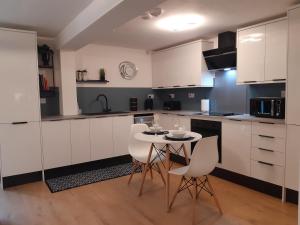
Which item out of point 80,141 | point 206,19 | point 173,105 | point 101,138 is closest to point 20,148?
point 80,141

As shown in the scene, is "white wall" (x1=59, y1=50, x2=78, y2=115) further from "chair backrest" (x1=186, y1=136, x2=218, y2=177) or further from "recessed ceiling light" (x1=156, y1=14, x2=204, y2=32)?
"chair backrest" (x1=186, y1=136, x2=218, y2=177)

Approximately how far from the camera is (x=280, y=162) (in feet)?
8.86

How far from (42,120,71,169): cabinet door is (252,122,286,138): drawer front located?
9.00ft

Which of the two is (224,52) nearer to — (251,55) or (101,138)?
(251,55)

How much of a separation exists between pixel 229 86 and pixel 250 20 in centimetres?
110

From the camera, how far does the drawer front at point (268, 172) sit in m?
2.72

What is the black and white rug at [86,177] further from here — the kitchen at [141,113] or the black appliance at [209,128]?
the black appliance at [209,128]

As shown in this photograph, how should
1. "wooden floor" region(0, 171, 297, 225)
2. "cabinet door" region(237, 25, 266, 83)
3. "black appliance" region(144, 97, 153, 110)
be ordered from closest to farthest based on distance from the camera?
1. "wooden floor" region(0, 171, 297, 225)
2. "cabinet door" region(237, 25, 266, 83)
3. "black appliance" region(144, 97, 153, 110)

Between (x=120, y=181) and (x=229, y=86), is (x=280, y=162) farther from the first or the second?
(x=120, y=181)

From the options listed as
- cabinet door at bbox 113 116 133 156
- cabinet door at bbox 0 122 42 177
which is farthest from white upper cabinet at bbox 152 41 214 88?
cabinet door at bbox 0 122 42 177

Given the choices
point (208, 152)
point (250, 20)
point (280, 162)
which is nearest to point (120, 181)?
point (208, 152)

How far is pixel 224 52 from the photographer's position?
3.63 metres

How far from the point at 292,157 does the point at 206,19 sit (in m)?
2.02

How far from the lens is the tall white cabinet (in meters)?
3.13
